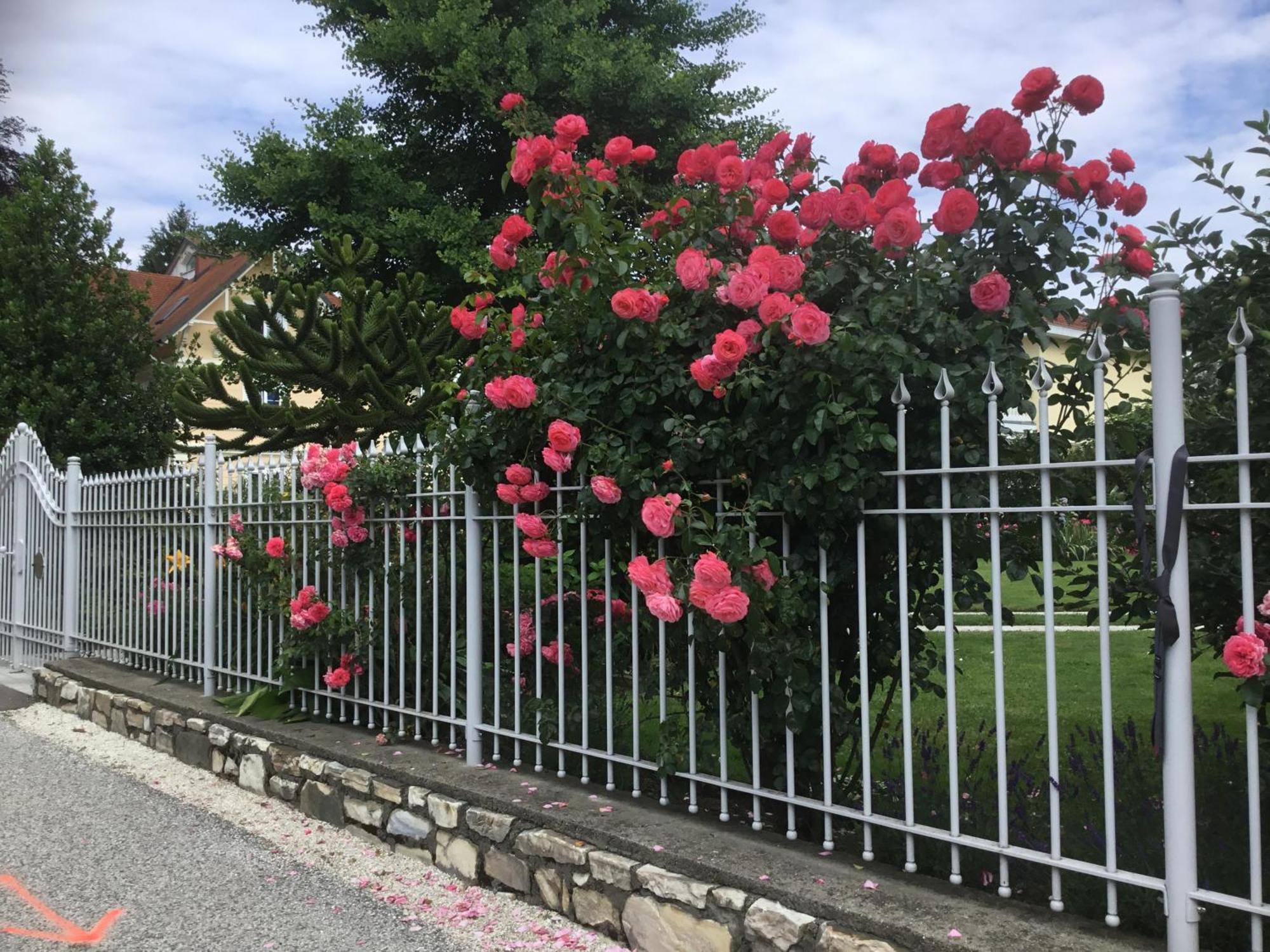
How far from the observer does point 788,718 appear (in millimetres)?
3334

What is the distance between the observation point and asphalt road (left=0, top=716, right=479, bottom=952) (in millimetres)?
3762

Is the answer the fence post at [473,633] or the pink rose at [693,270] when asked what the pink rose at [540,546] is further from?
the pink rose at [693,270]

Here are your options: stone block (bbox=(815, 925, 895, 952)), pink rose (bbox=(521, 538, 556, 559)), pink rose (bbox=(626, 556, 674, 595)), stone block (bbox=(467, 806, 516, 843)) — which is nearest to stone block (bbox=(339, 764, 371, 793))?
stone block (bbox=(467, 806, 516, 843))

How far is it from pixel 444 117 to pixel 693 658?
1552 cm

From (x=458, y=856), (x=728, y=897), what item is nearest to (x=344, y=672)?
(x=458, y=856)

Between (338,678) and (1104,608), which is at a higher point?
(1104,608)

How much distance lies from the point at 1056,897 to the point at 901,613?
86cm

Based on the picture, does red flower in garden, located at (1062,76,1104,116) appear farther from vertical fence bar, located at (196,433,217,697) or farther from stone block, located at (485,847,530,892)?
vertical fence bar, located at (196,433,217,697)

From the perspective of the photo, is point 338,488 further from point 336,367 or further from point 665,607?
point 336,367

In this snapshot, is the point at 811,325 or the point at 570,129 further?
the point at 570,129

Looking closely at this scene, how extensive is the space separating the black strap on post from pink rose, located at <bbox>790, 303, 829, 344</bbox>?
0.92 meters

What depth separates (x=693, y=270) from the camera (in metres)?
3.37

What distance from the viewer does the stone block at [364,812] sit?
4691 millimetres

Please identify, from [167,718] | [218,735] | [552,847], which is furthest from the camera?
[167,718]
